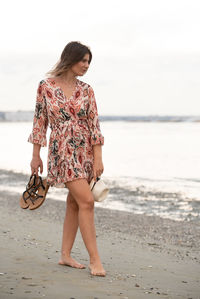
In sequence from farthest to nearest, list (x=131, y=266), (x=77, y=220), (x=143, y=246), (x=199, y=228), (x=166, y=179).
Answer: (x=166, y=179) → (x=199, y=228) → (x=143, y=246) → (x=131, y=266) → (x=77, y=220)

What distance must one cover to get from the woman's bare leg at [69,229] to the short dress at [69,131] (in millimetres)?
290

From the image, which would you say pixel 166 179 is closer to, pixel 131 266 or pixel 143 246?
pixel 143 246

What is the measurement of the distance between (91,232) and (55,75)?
1.35m

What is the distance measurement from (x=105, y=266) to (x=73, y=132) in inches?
56.7

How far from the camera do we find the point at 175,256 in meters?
5.95

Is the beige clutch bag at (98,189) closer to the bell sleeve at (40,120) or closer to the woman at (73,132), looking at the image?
the woman at (73,132)

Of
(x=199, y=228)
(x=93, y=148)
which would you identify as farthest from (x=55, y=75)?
(x=199, y=228)

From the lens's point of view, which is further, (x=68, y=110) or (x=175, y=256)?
(x=175, y=256)

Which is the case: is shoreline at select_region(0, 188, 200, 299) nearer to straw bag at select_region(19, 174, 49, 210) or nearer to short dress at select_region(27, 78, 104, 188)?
straw bag at select_region(19, 174, 49, 210)

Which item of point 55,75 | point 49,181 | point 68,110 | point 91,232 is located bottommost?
point 91,232

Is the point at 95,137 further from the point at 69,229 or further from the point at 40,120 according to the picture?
the point at 69,229

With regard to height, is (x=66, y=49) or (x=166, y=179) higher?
(x=66, y=49)

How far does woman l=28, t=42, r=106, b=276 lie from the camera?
13.6 ft

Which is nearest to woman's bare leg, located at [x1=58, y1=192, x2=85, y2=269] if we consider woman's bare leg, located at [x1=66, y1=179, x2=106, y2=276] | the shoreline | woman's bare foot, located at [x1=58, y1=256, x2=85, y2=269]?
woman's bare foot, located at [x1=58, y1=256, x2=85, y2=269]
